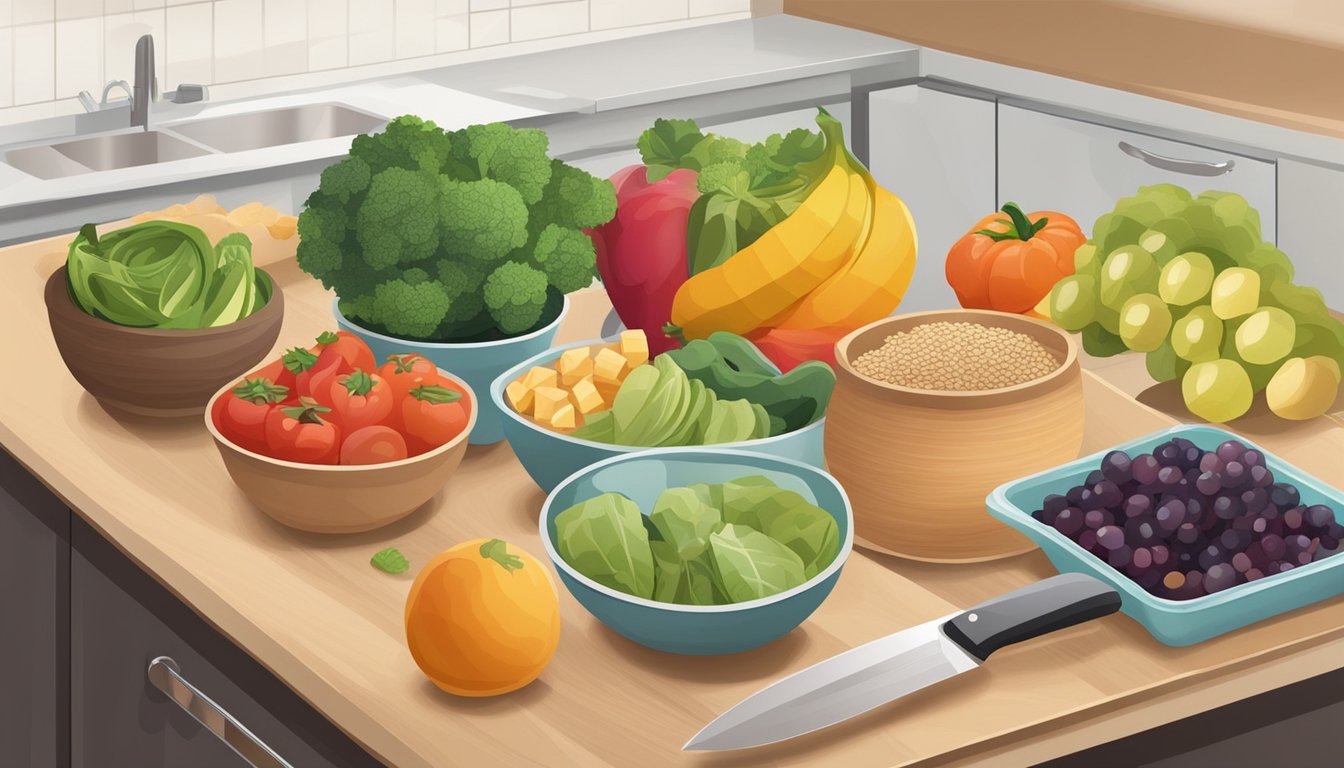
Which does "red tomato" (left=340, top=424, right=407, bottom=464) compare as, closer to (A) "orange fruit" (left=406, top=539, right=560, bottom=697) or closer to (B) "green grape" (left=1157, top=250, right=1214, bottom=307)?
(A) "orange fruit" (left=406, top=539, right=560, bottom=697)

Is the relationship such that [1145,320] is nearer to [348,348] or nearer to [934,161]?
[348,348]

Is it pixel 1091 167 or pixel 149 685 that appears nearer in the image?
pixel 149 685

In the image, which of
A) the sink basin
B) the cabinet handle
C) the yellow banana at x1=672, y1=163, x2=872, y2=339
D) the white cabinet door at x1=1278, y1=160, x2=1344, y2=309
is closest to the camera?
the cabinet handle

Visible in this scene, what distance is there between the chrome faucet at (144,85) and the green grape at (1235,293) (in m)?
2.44

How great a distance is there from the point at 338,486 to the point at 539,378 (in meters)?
0.20

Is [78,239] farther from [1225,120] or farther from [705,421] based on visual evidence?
[1225,120]

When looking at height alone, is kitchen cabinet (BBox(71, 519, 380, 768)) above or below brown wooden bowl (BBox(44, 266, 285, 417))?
below

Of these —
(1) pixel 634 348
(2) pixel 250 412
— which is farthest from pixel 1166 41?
(2) pixel 250 412

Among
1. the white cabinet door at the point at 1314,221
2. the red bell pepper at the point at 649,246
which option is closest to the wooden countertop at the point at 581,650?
the red bell pepper at the point at 649,246

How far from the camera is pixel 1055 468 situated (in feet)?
3.99

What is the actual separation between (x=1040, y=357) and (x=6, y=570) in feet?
3.06

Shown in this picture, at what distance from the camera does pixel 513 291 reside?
4.51 ft

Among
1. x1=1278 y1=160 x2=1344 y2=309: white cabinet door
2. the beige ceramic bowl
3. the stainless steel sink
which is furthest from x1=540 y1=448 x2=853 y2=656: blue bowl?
the stainless steel sink

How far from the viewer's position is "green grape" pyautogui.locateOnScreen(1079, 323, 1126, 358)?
5.12 ft
